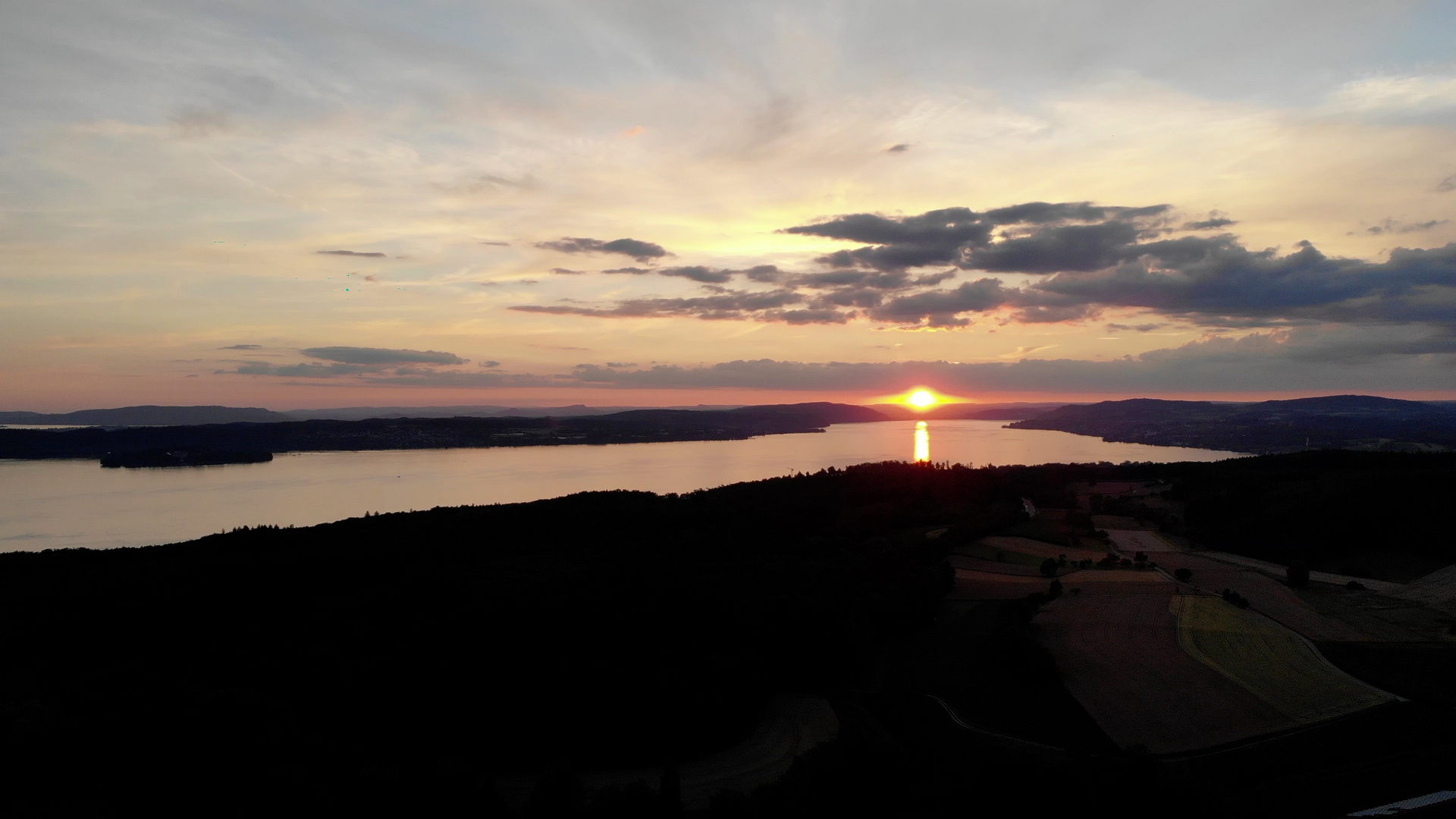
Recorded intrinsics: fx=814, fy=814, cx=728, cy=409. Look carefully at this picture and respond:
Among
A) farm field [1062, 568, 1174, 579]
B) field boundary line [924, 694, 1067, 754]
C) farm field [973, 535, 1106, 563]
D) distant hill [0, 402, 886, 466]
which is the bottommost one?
field boundary line [924, 694, 1067, 754]

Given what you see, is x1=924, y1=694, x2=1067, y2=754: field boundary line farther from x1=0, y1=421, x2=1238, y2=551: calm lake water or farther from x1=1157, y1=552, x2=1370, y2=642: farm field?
x1=0, y1=421, x2=1238, y2=551: calm lake water

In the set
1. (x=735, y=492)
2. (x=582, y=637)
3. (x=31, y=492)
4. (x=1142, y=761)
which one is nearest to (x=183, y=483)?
(x=31, y=492)

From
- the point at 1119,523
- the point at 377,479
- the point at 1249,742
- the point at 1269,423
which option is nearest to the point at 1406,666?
the point at 1249,742

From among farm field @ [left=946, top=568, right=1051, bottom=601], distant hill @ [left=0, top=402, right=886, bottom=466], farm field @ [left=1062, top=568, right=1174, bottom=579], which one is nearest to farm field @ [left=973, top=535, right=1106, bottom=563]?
farm field @ [left=1062, top=568, right=1174, bottom=579]

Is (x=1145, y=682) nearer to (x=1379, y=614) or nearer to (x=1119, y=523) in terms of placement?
(x=1379, y=614)

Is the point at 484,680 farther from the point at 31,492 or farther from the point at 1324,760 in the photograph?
the point at 31,492
